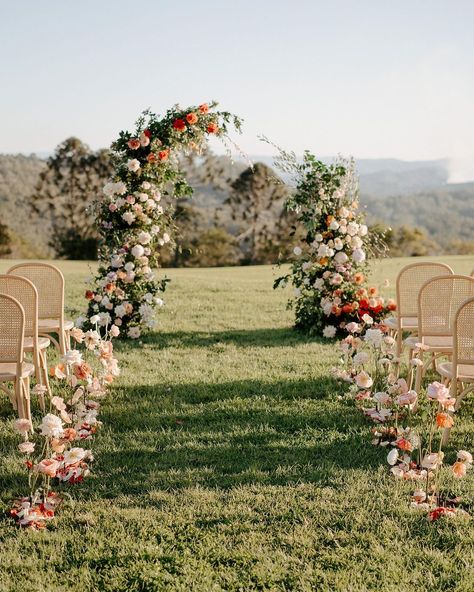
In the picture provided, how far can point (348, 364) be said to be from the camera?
238 inches

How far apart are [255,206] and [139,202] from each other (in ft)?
108

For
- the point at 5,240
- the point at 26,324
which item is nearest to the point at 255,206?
the point at 5,240

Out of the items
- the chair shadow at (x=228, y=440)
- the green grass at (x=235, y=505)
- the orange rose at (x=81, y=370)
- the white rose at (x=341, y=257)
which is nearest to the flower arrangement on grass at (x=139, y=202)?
the white rose at (x=341, y=257)

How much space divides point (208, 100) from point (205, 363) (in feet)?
10.5

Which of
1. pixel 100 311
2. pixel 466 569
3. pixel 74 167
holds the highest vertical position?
pixel 74 167

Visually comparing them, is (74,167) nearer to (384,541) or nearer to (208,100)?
(208,100)

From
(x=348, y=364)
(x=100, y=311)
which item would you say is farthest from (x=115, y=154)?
(x=348, y=364)

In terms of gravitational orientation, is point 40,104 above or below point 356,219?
above

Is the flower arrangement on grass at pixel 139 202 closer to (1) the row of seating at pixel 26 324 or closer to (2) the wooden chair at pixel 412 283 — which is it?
(1) the row of seating at pixel 26 324

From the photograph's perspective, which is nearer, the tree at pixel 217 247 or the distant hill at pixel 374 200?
the tree at pixel 217 247

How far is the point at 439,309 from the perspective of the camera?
4.98 metres

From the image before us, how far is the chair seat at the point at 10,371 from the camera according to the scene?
4.19 meters

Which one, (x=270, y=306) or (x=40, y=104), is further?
(x=40, y=104)

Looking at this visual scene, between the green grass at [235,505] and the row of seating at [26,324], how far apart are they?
38 centimetres
